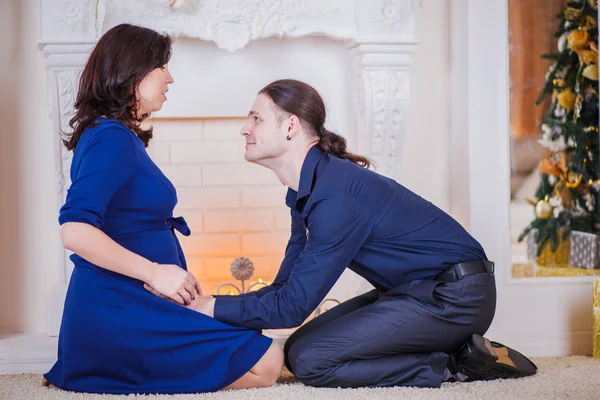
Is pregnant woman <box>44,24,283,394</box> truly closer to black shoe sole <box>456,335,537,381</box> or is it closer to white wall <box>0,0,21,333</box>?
black shoe sole <box>456,335,537,381</box>

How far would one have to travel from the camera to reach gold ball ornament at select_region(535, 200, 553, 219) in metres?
3.21

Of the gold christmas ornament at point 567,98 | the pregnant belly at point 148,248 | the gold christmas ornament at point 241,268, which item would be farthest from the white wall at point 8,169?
the gold christmas ornament at point 567,98

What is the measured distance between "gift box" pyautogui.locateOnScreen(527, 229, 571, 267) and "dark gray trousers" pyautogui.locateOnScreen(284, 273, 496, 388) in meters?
1.04

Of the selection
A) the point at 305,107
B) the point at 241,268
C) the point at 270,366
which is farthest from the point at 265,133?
the point at 241,268

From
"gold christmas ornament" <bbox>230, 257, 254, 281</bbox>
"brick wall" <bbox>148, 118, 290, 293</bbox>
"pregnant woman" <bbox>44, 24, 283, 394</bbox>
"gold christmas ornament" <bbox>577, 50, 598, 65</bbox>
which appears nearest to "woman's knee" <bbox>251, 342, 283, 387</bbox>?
"pregnant woman" <bbox>44, 24, 283, 394</bbox>

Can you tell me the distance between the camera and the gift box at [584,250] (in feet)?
10.4

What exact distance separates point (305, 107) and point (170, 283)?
662 millimetres

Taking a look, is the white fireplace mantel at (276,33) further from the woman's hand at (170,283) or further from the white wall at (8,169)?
the woman's hand at (170,283)

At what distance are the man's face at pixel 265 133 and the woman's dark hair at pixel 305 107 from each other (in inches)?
0.8

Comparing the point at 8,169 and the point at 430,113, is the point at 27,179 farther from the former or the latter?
the point at 430,113

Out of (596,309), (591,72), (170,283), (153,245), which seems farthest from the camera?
(591,72)

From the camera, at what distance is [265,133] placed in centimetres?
225

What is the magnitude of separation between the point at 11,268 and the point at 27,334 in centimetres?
30

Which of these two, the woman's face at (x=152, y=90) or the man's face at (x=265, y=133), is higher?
the woman's face at (x=152, y=90)
